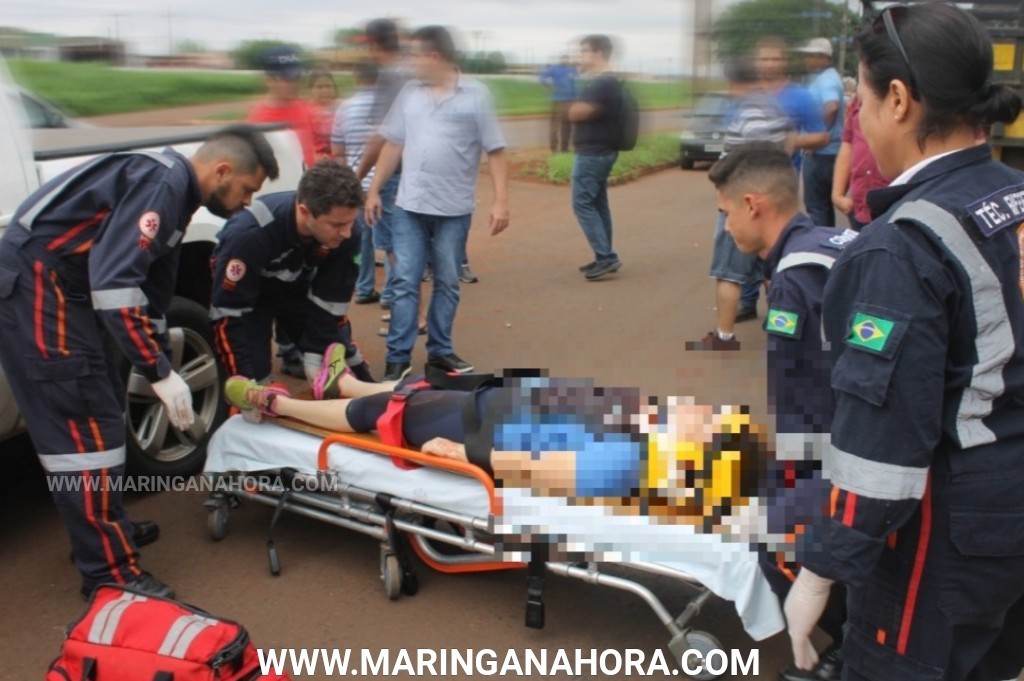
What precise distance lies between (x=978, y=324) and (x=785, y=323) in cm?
96

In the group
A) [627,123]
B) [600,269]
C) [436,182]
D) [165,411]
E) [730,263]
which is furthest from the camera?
[600,269]

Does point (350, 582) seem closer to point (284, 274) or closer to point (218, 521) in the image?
point (218, 521)

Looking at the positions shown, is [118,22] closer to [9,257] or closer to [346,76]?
[9,257]

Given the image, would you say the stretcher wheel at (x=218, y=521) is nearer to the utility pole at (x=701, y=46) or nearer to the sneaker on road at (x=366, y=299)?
the utility pole at (x=701, y=46)

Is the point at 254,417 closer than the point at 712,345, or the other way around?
the point at 712,345

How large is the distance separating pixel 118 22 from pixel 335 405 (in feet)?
5.27

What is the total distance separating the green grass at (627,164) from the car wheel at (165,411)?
9619 millimetres

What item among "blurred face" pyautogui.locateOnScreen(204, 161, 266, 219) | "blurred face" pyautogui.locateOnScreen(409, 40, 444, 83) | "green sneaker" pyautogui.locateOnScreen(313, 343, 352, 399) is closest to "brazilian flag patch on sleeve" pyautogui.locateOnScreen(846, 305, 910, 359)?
"blurred face" pyautogui.locateOnScreen(204, 161, 266, 219)

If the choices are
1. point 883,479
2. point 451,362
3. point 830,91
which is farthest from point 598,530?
point 830,91

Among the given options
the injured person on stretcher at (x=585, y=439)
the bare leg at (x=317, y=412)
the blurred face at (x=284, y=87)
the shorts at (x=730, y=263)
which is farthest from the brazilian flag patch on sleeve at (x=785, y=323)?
the blurred face at (x=284, y=87)

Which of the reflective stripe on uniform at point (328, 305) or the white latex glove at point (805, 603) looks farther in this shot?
the reflective stripe on uniform at point (328, 305)

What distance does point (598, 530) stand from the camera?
3090mm

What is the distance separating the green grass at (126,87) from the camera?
3799mm

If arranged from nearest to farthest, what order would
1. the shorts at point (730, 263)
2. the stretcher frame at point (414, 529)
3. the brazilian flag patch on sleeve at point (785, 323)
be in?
the brazilian flag patch on sleeve at point (785, 323) < the stretcher frame at point (414, 529) < the shorts at point (730, 263)
